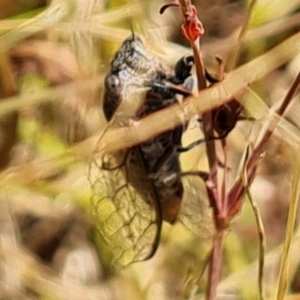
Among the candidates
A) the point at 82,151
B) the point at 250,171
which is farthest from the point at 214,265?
the point at 82,151

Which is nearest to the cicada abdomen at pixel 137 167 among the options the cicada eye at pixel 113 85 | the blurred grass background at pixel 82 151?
the cicada eye at pixel 113 85

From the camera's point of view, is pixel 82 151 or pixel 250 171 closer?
pixel 250 171

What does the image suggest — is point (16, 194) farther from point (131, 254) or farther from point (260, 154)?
point (260, 154)

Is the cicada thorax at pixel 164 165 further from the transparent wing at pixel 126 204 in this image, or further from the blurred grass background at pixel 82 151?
the blurred grass background at pixel 82 151

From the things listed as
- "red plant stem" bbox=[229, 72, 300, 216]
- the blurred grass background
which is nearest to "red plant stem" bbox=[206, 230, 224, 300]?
"red plant stem" bbox=[229, 72, 300, 216]

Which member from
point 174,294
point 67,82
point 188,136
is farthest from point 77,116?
point 188,136

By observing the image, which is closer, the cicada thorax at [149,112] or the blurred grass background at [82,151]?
the cicada thorax at [149,112]

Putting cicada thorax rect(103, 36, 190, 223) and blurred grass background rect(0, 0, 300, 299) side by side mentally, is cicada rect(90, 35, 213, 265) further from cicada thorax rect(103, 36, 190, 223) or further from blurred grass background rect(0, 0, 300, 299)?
blurred grass background rect(0, 0, 300, 299)

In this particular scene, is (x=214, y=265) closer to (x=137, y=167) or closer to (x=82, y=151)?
(x=137, y=167)
